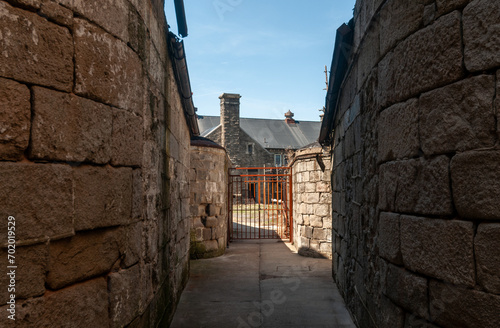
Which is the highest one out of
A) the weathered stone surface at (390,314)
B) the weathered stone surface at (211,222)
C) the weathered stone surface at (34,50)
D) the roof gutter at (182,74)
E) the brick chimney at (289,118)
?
the brick chimney at (289,118)

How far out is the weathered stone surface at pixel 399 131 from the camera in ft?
7.47

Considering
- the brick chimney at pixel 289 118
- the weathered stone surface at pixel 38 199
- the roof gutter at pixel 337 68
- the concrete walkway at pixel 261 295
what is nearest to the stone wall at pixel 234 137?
the brick chimney at pixel 289 118

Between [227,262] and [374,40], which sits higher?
[374,40]

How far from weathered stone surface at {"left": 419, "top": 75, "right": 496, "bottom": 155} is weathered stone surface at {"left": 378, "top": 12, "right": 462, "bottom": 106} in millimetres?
80

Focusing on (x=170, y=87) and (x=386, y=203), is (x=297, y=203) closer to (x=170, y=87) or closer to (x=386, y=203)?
(x=170, y=87)

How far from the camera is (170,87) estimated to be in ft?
14.0

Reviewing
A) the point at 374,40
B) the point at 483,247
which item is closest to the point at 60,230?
the point at 483,247

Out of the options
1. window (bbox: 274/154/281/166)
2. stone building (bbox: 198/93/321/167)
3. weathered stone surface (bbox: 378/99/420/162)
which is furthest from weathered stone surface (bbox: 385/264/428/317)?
window (bbox: 274/154/281/166)

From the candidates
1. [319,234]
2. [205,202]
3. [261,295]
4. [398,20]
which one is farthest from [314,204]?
[398,20]

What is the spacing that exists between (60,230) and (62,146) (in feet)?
1.34

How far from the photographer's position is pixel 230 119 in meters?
27.3

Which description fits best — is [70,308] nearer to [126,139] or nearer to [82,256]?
[82,256]

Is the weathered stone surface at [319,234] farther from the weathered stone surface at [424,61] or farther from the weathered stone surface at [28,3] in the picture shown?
the weathered stone surface at [28,3]

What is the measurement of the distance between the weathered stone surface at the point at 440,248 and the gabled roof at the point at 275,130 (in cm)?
2761
